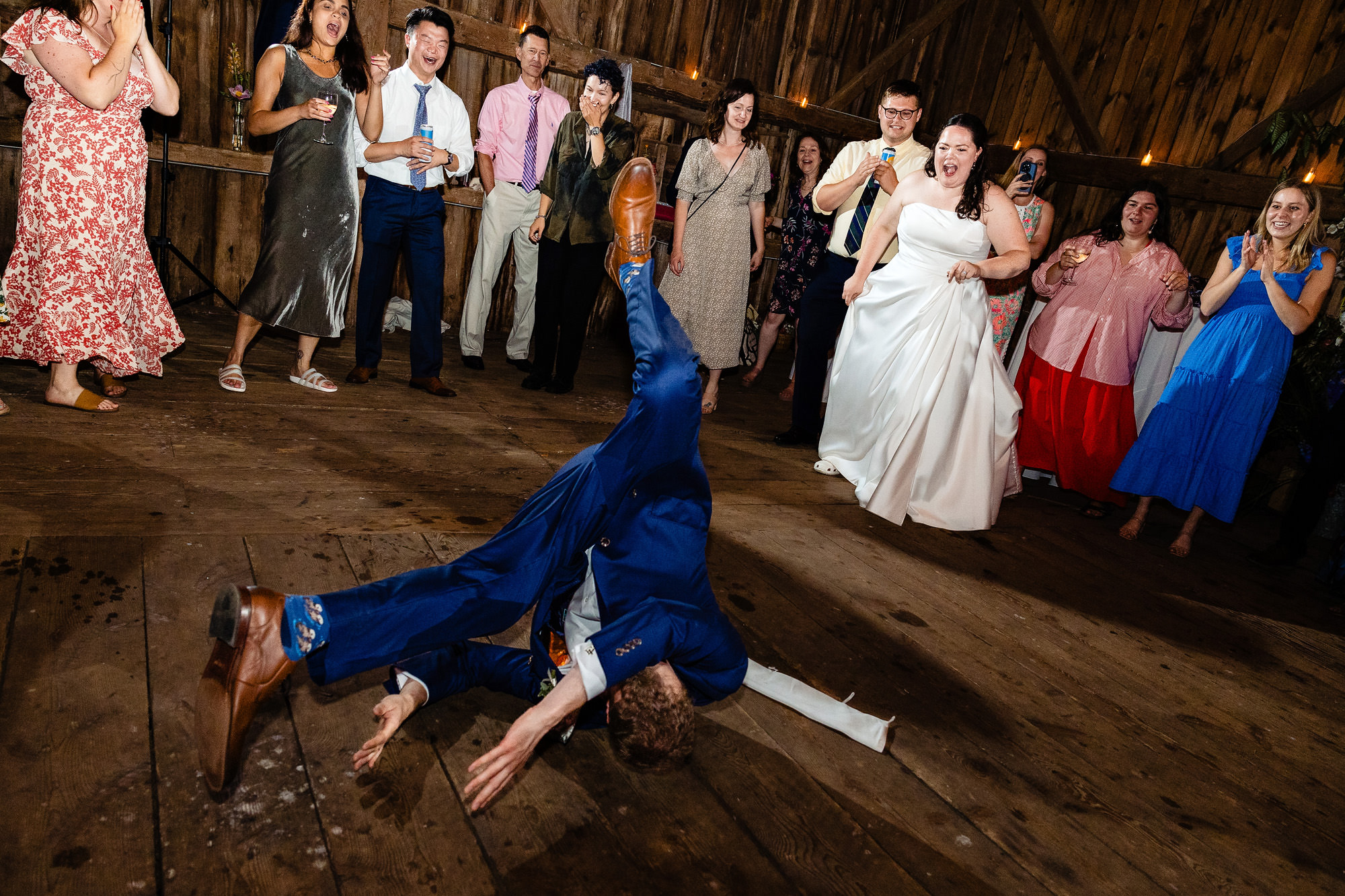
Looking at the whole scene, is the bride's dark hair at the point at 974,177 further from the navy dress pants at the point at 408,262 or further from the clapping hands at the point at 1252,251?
the navy dress pants at the point at 408,262

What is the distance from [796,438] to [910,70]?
455cm

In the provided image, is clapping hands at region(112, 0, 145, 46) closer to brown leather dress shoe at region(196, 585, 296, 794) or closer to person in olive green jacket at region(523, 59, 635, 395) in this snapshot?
person in olive green jacket at region(523, 59, 635, 395)

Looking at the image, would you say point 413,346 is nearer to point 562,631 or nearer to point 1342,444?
point 562,631

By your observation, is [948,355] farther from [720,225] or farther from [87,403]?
[87,403]

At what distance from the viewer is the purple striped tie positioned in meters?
4.91

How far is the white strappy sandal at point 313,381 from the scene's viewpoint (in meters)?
3.94

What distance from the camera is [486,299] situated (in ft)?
16.5

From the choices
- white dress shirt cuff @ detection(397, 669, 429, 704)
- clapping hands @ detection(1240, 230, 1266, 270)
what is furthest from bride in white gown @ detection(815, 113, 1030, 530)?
white dress shirt cuff @ detection(397, 669, 429, 704)

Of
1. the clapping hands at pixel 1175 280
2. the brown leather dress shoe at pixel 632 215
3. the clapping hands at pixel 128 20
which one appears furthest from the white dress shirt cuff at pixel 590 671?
the clapping hands at pixel 1175 280

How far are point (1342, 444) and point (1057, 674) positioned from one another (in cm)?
233

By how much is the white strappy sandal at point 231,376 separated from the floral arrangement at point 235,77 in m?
1.83

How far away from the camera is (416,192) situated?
3.99m

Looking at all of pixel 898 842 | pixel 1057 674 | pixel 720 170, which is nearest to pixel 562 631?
pixel 898 842

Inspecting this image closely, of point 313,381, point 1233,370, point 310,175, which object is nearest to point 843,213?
point 1233,370
